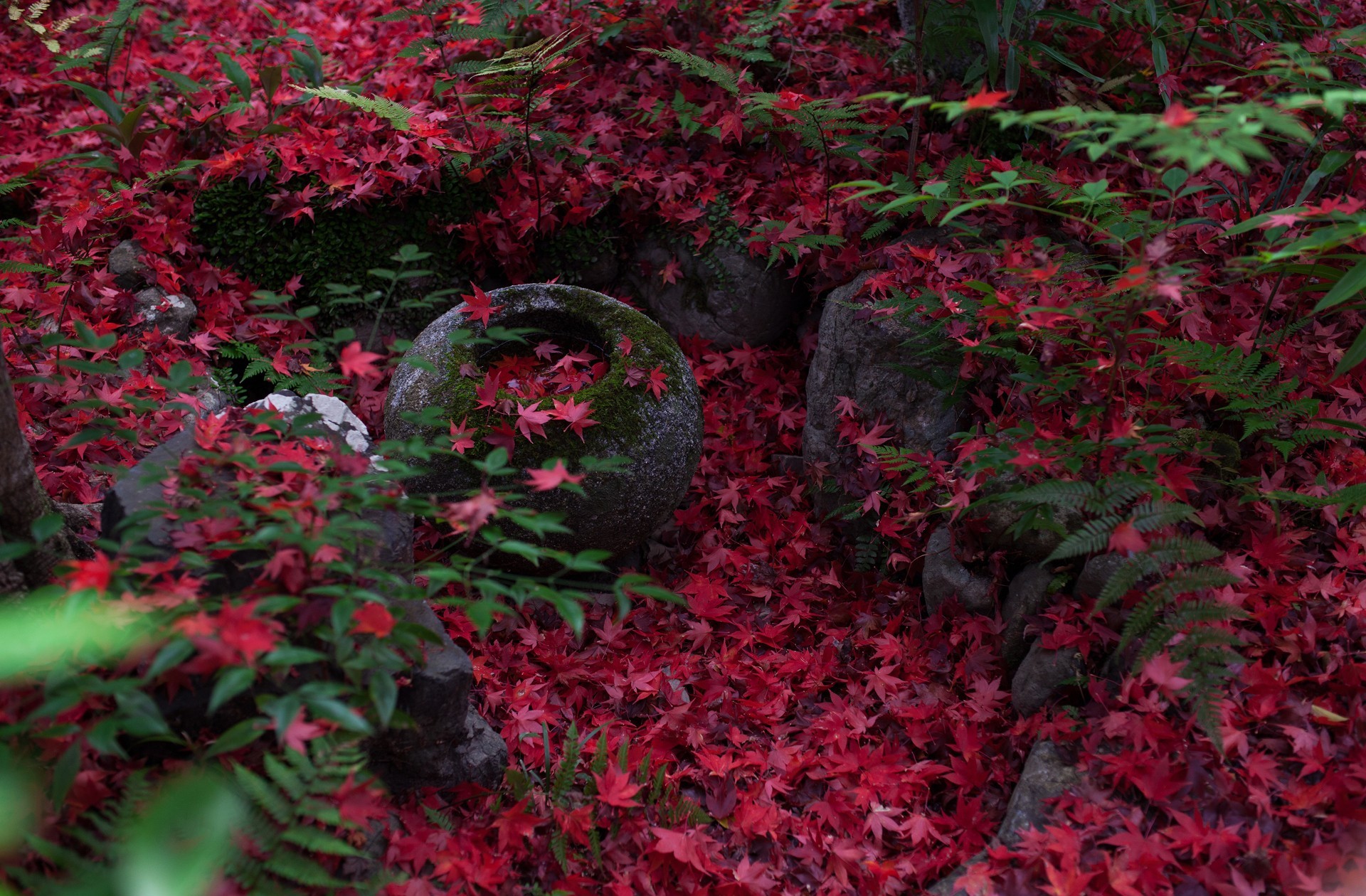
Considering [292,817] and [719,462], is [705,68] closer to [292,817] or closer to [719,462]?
[719,462]

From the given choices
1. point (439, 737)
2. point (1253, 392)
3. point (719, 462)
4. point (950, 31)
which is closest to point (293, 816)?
point (439, 737)

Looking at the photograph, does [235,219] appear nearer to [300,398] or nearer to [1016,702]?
[300,398]

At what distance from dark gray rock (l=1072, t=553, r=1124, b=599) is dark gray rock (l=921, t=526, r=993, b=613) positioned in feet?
1.21

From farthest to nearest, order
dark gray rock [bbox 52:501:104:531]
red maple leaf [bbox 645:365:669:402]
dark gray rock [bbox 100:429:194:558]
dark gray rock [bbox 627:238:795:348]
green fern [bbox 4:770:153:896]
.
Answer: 1. dark gray rock [bbox 627:238:795:348]
2. red maple leaf [bbox 645:365:669:402]
3. dark gray rock [bbox 52:501:104:531]
4. dark gray rock [bbox 100:429:194:558]
5. green fern [bbox 4:770:153:896]

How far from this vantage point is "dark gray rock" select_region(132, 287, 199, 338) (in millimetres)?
3449

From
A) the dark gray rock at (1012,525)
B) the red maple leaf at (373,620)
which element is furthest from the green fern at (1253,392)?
the red maple leaf at (373,620)

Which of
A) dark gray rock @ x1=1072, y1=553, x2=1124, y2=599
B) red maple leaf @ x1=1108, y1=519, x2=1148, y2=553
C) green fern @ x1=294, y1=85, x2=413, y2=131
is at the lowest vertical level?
dark gray rock @ x1=1072, y1=553, x2=1124, y2=599

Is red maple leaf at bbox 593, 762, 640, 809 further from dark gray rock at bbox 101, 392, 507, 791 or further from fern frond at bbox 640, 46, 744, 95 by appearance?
fern frond at bbox 640, 46, 744, 95

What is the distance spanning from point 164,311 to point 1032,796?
11.8 feet

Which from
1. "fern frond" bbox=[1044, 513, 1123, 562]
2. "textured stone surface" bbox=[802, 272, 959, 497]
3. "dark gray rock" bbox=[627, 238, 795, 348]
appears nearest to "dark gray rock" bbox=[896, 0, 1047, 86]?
"textured stone surface" bbox=[802, 272, 959, 497]

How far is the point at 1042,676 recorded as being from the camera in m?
2.55

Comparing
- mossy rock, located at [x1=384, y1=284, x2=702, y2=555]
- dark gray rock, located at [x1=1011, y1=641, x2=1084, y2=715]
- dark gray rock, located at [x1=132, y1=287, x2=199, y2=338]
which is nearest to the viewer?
dark gray rock, located at [x1=1011, y1=641, x2=1084, y2=715]

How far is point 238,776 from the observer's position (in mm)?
1670

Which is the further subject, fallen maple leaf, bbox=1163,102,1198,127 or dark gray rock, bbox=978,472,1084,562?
dark gray rock, bbox=978,472,1084,562
